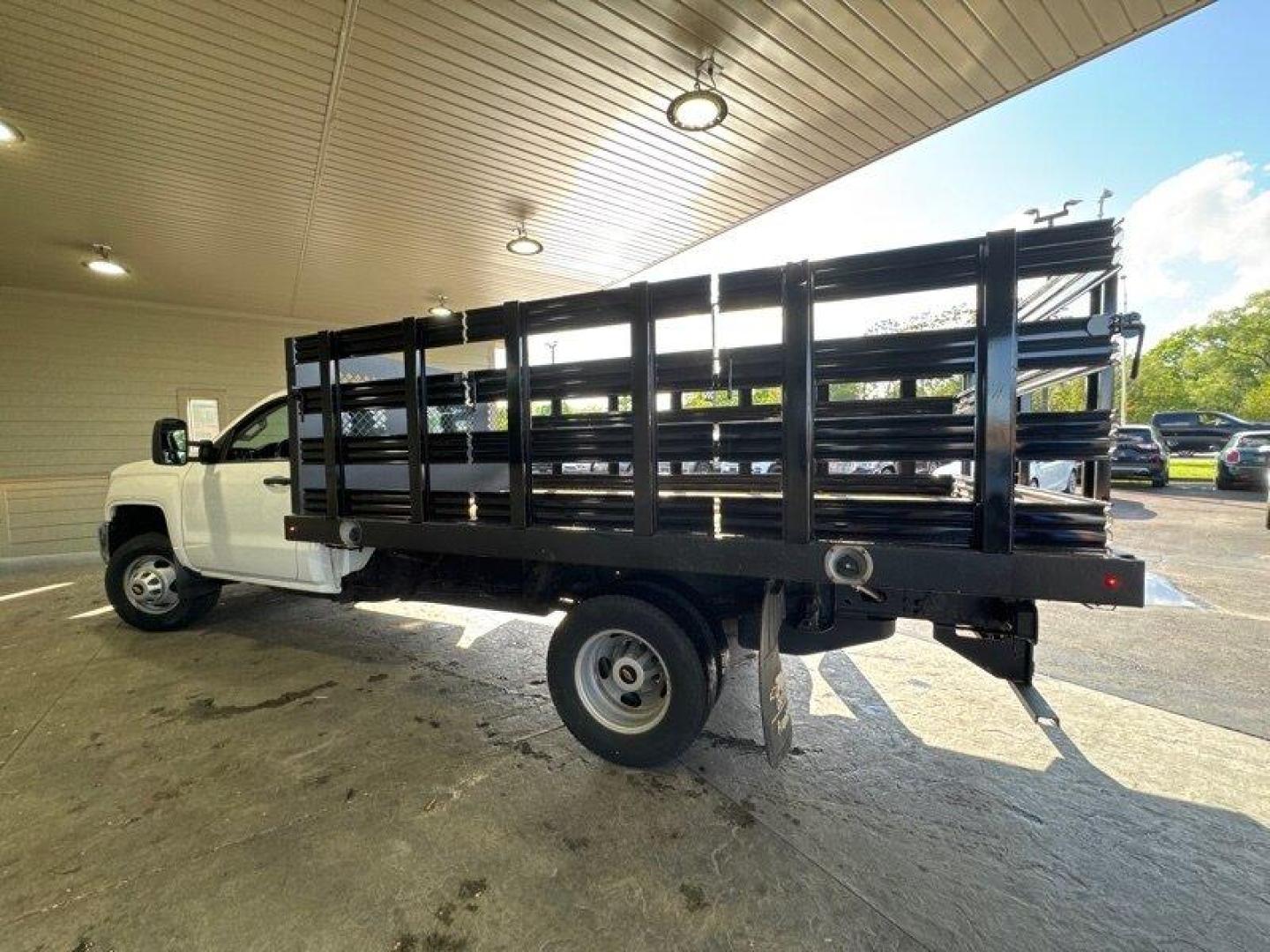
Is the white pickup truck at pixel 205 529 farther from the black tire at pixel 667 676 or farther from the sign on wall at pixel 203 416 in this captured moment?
the sign on wall at pixel 203 416

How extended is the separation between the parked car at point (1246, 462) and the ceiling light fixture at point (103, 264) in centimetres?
2227

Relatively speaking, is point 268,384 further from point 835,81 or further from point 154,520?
point 835,81

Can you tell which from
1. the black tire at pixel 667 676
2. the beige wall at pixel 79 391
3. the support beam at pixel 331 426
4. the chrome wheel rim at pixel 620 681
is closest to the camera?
the black tire at pixel 667 676

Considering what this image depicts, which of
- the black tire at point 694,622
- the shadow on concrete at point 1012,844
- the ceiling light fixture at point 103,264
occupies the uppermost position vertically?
the ceiling light fixture at point 103,264

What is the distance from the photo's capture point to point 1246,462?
13.0m

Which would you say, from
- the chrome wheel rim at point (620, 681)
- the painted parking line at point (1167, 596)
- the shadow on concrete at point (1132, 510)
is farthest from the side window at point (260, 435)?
the shadow on concrete at point (1132, 510)

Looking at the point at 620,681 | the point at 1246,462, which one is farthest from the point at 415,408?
the point at 1246,462

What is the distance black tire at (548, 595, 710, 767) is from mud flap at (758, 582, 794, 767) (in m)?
0.28

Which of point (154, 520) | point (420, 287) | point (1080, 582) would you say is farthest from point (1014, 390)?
point (420, 287)

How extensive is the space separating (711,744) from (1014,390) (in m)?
2.25

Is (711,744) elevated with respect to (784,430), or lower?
lower

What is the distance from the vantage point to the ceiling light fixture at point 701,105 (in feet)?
12.3

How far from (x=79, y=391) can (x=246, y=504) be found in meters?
7.22

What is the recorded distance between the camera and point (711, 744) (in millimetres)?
2912
